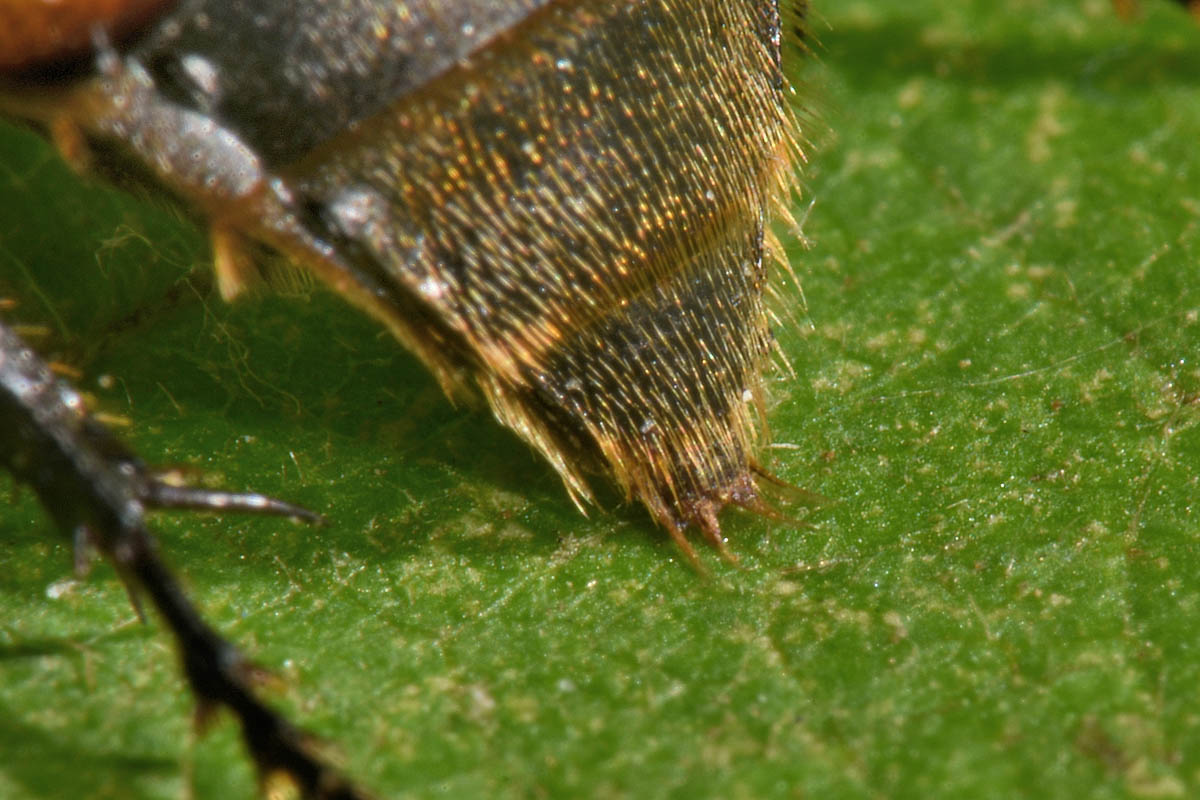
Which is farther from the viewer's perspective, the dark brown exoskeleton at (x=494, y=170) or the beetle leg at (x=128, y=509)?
the dark brown exoskeleton at (x=494, y=170)

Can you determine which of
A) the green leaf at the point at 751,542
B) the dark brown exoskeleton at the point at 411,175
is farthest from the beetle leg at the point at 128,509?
the green leaf at the point at 751,542

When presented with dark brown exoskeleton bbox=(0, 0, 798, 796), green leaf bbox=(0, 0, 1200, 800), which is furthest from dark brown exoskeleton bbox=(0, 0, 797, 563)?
green leaf bbox=(0, 0, 1200, 800)

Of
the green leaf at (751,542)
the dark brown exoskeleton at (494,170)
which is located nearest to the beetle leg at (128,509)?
the green leaf at (751,542)

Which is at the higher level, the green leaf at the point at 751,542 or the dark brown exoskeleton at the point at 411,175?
the dark brown exoskeleton at the point at 411,175

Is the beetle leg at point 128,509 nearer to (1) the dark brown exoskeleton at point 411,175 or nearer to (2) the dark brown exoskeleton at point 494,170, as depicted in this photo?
(1) the dark brown exoskeleton at point 411,175

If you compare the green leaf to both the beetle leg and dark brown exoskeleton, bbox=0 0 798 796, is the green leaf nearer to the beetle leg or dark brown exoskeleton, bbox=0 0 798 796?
the beetle leg

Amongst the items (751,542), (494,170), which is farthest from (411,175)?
(751,542)

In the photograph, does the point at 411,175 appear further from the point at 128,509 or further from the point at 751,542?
the point at 751,542
